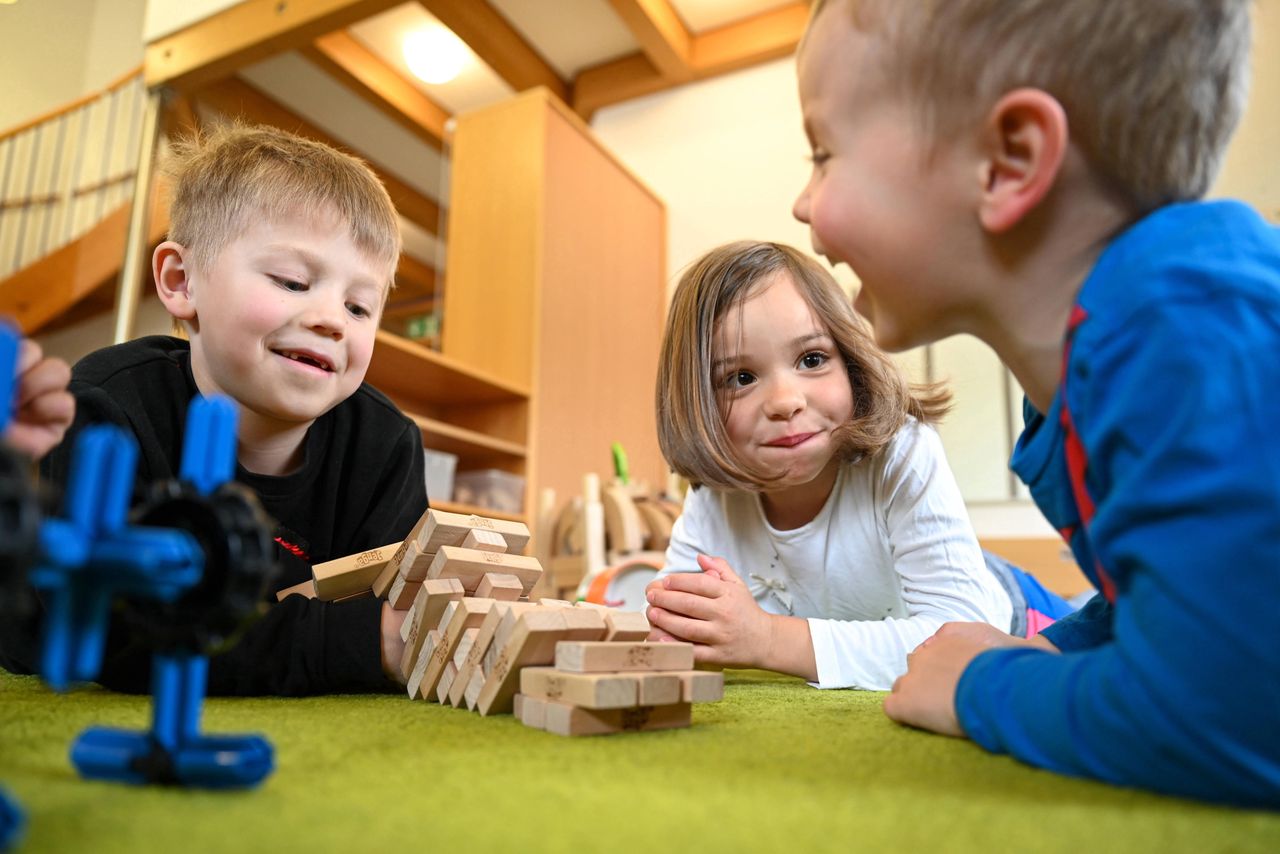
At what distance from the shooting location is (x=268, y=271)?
91 cm

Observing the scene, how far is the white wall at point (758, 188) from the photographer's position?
2842 millimetres

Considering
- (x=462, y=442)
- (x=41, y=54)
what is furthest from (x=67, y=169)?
(x=462, y=442)

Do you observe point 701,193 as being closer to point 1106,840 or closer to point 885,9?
point 885,9

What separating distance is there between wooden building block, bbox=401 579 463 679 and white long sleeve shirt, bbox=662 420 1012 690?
0.42 metres

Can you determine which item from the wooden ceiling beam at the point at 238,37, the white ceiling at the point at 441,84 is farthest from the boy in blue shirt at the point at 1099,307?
the white ceiling at the point at 441,84

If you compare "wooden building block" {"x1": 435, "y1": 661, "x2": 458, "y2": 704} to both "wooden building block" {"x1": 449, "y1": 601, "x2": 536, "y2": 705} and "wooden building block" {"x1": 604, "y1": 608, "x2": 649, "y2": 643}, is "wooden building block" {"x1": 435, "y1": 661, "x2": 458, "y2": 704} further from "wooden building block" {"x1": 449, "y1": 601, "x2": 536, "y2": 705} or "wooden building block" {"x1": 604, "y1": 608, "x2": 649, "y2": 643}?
"wooden building block" {"x1": 604, "y1": 608, "x2": 649, "y2": 643}

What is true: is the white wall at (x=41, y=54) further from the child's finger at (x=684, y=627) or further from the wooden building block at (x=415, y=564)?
the child's finger at (x=684, y=627)

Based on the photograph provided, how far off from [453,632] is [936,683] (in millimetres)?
371

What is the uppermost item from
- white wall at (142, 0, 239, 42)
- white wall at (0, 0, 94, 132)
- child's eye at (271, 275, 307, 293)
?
white wall at (142, 0, 239, 42)

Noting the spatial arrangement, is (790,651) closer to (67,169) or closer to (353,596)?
(353,596)

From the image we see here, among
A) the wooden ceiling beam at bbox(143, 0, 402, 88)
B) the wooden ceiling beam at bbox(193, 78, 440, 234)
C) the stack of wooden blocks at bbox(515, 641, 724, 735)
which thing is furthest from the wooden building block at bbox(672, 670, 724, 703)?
the wooden ceiling beam at bbox(193, 78, 440, 234)

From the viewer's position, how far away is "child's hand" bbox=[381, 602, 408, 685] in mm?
772

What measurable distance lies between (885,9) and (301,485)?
791mm

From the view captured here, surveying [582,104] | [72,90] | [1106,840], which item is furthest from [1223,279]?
[582,104]
